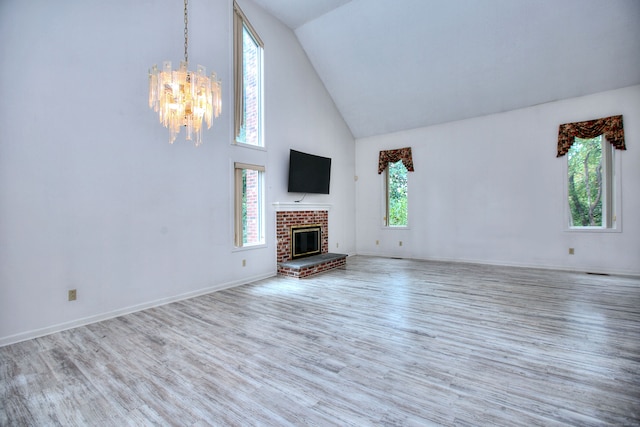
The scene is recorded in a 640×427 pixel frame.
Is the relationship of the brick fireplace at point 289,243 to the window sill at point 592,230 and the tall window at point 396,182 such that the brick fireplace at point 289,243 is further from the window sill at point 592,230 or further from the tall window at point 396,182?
the window sill at point 592,230

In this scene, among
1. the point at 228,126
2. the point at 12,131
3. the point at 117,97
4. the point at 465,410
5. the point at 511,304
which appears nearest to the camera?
the point at 465,410

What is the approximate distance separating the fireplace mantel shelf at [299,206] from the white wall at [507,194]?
5.53 feet

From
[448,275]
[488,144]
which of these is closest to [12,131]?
[448,275]

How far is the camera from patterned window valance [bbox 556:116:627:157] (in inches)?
202

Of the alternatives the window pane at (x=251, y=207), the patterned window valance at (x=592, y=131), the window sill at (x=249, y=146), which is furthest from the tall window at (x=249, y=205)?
the patterned window valance at (x=592, y=131)

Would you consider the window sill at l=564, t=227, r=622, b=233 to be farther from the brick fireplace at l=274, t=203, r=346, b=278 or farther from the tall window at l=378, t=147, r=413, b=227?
the brick fireplace at l=274, t=203, r=346, b=278

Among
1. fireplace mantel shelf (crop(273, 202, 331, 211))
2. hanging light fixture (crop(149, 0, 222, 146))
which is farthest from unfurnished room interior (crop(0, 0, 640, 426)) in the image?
fireplace mantel shelf (crop(273, 202, 331, 211))

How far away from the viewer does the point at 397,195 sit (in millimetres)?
7500

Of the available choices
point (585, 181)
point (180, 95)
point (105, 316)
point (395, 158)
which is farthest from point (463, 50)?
point (105, 316)

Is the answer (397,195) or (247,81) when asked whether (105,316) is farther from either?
(397,195)

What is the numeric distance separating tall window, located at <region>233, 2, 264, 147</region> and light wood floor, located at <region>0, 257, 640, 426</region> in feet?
9.31

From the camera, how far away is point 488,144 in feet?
20.7

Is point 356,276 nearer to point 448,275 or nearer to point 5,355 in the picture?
point 448,275

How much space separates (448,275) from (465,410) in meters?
3.85
